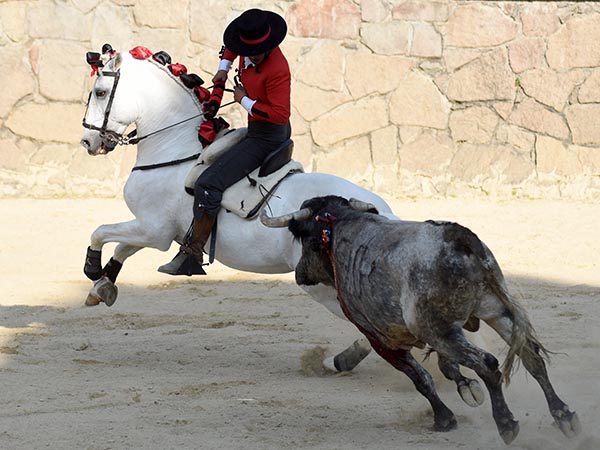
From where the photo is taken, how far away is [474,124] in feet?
38.2

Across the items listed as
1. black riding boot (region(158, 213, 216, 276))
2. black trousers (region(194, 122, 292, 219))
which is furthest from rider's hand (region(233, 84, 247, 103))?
black riding boot (region(158, 213, 216, 276))

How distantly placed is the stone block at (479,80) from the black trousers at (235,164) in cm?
528

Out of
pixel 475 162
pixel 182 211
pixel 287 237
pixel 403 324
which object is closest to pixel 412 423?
pixel 403 324

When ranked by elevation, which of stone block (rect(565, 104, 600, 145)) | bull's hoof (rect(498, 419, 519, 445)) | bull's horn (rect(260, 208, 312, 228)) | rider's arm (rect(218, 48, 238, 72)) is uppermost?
rider's arm (rect(218, 48, 238, 72))

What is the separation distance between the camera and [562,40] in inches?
454

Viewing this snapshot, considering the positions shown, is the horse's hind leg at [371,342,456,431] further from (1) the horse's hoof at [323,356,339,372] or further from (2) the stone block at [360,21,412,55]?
(2) the stone block at [360,21,412,55]

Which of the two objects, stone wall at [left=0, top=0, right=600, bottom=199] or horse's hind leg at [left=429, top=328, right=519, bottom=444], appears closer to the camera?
horse's hind leg at [left=429, top=328, right=519, bottom=444]

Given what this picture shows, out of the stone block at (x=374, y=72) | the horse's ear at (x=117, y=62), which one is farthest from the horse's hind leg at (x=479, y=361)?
the stone block at (x=374, y=72)

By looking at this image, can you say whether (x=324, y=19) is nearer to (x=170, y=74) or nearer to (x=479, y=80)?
(x=479, y=80)

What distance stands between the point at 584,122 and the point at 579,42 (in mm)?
832

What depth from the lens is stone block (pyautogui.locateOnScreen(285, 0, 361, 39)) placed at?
11.6 m

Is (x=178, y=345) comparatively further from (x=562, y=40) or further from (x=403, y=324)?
(x=562, y=40)

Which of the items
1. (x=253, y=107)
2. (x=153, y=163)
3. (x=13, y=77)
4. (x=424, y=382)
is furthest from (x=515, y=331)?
(x=13, y=77)

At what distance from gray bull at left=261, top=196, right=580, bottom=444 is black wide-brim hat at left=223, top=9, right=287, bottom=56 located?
152 cm
